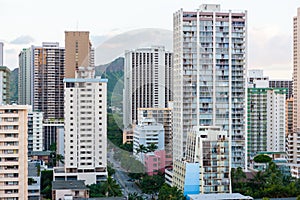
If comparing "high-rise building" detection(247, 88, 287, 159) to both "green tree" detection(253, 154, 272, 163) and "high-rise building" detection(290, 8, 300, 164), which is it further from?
"green tree" detection(253, 154, 272, 163)

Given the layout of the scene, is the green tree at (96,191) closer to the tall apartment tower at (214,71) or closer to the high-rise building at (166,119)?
the high-rise building at (166,119)

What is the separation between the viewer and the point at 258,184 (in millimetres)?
8172

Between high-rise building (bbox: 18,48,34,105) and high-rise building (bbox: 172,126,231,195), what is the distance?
1033cm

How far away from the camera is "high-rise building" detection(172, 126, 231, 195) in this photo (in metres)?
6.68

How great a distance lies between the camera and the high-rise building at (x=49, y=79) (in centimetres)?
1619

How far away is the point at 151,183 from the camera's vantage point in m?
8.05

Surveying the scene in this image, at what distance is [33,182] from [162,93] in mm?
2867

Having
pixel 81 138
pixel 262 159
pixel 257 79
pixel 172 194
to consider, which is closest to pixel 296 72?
pixel 257 79

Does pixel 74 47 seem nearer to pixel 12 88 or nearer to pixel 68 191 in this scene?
pixel 12 88

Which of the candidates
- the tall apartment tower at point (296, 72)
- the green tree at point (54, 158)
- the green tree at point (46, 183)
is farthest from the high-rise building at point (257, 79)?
the green tree at point (46, 183)

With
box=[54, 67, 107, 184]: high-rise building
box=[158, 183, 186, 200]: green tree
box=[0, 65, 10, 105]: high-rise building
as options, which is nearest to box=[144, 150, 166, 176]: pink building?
box=[158, 183, 186, 200]: green tree

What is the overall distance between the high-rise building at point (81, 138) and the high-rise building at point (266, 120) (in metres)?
4.57

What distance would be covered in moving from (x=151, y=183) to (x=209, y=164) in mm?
1590

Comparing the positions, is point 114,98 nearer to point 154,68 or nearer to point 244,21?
point 154,68
